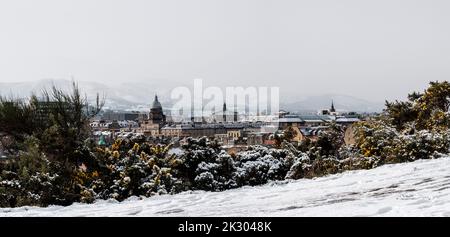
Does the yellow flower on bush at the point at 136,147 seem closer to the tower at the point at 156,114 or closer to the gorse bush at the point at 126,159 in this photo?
the gorse bush at the point at 126,159

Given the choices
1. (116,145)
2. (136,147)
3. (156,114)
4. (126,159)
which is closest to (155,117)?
(156,114)

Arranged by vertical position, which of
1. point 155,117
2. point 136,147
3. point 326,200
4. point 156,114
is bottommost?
point 155,117

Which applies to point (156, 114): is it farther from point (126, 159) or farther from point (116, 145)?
point (126, 159)

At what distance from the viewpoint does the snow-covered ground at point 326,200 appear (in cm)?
443

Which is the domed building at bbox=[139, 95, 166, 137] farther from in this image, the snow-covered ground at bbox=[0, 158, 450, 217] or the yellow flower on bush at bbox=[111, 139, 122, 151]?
the snow-covered ground at bbox=[0, 158, 450, 217]

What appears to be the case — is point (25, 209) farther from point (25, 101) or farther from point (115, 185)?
point (25, 101)

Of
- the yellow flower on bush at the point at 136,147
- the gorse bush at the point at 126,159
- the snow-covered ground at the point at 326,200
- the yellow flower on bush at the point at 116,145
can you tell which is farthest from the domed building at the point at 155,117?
the snow-covered ground at the point at 326,200

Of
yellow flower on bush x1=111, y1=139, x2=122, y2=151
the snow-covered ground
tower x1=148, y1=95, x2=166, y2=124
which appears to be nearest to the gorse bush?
yellow flower on bush x1=111, y1=139, x2=122, y2=151

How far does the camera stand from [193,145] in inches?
390

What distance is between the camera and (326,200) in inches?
207

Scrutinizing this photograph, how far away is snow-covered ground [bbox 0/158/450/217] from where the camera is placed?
4430 millimetres
